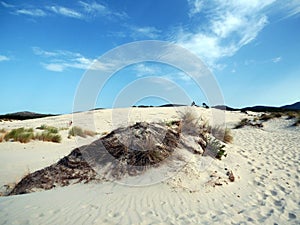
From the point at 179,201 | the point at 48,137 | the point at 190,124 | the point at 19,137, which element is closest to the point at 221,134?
the point at 190,124

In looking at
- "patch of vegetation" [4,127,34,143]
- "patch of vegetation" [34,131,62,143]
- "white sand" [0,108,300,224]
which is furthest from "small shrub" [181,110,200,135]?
"patch of vegetation" [4,127,34,143]

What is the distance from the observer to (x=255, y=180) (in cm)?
638

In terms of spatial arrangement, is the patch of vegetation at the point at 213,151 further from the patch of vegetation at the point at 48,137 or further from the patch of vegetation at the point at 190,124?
the patch of vegetation at the point at 48,137

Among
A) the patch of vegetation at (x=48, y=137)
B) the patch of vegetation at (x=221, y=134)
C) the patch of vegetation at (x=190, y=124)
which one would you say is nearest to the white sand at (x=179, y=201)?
the patch of vegetation at (x=190, y=124)

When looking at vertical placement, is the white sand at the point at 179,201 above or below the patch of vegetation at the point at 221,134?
below

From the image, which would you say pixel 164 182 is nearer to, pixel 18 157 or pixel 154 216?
pixel 154 216

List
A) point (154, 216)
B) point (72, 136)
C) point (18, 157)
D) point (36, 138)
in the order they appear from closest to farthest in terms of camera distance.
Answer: point (154, 216) → point (18, 157) → point (36, 138) → point (72, 136)

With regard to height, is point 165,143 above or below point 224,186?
above

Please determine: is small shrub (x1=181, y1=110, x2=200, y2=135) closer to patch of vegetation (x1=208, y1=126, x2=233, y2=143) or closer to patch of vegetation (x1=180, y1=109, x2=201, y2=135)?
patch of vegetation (x1=180, y1=109, x2=201, y2=135)

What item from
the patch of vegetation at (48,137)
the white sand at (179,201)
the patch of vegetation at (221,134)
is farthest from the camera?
the patch of vegetation at (48,137)

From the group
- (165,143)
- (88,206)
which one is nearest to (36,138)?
(165,143)

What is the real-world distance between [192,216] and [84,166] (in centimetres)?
298

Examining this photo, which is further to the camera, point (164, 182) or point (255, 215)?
point (164, 182)

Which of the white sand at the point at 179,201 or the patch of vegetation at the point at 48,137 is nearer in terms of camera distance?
the white sand at the point at 179,201
